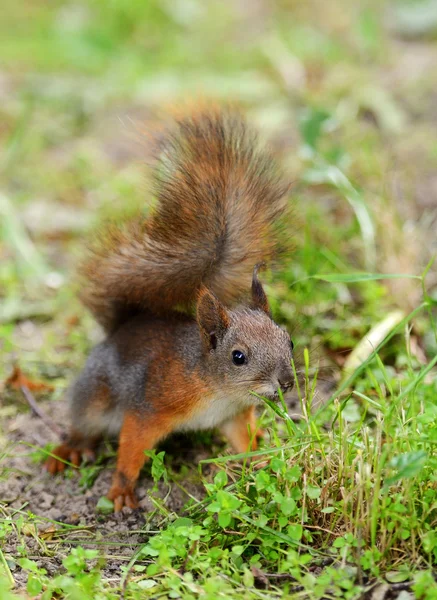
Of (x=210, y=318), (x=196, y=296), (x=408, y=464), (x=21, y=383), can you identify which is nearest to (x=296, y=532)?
(x=408, y=464)

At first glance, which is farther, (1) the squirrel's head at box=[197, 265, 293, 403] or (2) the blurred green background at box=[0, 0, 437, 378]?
(2) the blurred green background at box=[0, 0, 437, 378]

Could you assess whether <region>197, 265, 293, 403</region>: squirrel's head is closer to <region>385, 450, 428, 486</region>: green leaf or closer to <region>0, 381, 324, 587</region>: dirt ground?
<region>0, 381, 324, 587</region>: dirt ground

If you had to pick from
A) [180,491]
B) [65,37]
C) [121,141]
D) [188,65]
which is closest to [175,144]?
[180,491]

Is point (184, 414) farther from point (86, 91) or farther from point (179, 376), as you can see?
point (86, 91)

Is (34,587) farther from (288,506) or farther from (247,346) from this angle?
(247,346)

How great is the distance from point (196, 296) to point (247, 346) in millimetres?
310

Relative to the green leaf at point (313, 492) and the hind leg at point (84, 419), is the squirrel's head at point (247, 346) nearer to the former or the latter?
the green leaf at point (313, 492)

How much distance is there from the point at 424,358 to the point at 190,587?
1465 millimetres

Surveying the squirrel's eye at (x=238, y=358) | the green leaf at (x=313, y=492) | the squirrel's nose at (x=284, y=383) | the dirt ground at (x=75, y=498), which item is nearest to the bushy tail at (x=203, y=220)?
the squirrel's eye at (x=238, y=358)

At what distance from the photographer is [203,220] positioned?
242cm

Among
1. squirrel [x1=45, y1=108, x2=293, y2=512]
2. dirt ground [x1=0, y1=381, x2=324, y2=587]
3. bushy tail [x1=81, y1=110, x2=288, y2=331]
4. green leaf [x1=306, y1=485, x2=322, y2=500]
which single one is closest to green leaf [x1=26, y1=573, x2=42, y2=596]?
dirt ground [x1=0, y1=381, x2=324, y2=587]

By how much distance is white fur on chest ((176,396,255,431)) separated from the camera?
2.39m

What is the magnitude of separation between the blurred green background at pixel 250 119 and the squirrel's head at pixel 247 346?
0.39m

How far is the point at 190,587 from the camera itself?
1875 mm
